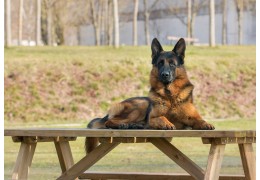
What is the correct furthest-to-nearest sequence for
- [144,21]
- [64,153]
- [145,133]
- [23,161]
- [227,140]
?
[144,21] → [64,153] → [23,161] → [227,140] → [145,133]

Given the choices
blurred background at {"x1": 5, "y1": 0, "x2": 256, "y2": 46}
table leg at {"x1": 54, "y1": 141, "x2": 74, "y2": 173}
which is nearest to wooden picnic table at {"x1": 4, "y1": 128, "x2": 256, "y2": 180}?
table leg at {"x1": 54, "y1": 141, "x2": 74, "y2": 173}

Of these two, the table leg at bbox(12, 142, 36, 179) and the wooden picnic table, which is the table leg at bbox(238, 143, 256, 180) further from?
the table leg at bbox(12, 142, 36, 179)

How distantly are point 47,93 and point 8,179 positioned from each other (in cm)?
1809

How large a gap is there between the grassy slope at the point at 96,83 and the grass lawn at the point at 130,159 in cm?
817

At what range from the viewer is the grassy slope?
93.2 feet

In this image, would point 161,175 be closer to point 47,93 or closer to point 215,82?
point 47,93

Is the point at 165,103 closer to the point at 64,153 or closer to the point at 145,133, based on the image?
the point at 145,133

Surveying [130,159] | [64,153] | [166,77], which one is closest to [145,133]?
[166,77]

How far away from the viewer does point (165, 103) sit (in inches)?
307

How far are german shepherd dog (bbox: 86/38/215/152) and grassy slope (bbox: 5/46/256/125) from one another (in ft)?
62.0

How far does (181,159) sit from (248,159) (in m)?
0.68

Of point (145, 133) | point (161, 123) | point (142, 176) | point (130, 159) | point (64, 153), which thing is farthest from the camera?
point (130, 159)

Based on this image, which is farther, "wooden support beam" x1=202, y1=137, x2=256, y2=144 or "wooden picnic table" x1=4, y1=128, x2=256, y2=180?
"wooden support beam" x1=202, y1=137, x2=256, y2=144

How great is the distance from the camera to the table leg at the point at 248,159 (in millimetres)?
7977
